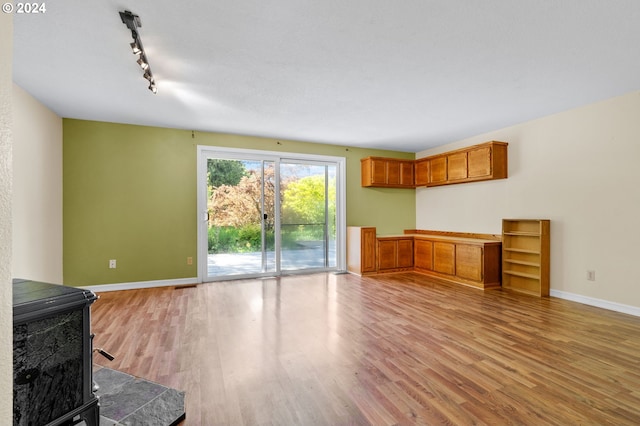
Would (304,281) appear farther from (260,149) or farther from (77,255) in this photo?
(77,255)

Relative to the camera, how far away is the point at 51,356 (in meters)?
1.21

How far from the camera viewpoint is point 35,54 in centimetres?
261

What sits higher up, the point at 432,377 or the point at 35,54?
the point at 35,54

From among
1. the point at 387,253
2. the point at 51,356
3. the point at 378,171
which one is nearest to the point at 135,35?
the point at 51,356

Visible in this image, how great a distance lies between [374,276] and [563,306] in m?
2.72

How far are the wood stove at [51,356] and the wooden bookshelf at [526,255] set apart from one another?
196 inches

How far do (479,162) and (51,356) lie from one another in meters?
5.47

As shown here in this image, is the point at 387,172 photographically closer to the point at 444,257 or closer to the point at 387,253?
the point at 387,253

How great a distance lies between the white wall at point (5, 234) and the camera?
82cm

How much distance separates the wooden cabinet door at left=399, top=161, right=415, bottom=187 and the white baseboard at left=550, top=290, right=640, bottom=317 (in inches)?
123

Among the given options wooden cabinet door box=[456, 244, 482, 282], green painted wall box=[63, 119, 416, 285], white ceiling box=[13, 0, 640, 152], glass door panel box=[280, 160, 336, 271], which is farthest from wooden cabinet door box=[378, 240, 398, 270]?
green painted wall box=[63, 119, 416, 285]

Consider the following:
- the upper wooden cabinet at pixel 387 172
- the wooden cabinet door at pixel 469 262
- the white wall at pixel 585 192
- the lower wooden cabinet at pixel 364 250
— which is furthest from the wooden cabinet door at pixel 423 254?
the upper wooden cabinet at pixel 387 172

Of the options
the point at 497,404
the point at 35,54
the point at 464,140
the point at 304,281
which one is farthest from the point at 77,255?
the point at 464,140

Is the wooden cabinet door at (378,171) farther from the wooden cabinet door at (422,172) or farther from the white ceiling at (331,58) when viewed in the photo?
the white ceiling at (331,58)
